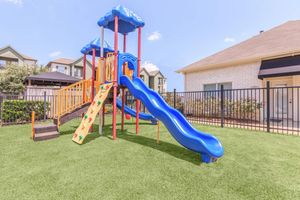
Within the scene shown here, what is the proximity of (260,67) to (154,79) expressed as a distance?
35.2 metres

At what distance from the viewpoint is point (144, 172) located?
3.19 metres

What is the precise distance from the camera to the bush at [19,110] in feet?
27.9

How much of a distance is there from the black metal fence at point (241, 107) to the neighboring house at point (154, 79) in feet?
98.2

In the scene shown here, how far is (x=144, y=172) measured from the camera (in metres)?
3.19

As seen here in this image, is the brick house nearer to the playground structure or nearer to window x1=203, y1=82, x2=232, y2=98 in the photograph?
window x1=203, y1=82, x2=232, y2=98

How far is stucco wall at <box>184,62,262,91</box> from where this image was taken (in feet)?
33.5

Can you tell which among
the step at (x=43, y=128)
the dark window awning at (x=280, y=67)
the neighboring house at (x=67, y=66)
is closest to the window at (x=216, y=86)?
the dark window awning at (x=280, y=67)

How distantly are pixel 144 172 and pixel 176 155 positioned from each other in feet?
3.97

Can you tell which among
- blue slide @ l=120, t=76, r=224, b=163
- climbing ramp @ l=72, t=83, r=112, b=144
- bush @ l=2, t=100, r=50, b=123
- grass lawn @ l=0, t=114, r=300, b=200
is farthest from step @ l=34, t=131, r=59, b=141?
bush @ l=2, t=100, r=50, b=123

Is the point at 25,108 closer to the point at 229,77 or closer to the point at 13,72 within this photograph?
the point at 229,77

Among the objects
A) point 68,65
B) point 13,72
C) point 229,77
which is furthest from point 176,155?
point 68,65

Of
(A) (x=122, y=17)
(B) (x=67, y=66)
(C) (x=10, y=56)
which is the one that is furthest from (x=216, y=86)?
(C) (x=10, y=56)

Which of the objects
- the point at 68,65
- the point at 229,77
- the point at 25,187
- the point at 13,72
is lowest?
the point at 25,187

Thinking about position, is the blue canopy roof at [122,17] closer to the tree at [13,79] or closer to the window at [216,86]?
the window at [216,86]
